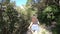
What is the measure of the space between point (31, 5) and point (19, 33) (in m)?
5.54

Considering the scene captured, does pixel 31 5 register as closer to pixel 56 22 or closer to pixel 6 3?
pixel 6 3

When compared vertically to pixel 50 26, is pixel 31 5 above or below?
above

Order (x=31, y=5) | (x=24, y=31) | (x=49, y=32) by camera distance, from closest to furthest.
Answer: (x=49, y=32) < (x=31, y=5) < (x=24, y=31)

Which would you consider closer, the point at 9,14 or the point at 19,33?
the point at 9,14

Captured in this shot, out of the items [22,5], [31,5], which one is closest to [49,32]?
[31,5]

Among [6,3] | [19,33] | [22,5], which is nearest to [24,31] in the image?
[19,33]

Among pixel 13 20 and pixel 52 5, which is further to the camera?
pixel 13 20

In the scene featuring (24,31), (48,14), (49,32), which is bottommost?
(24,31)

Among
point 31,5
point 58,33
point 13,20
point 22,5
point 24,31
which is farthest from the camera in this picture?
point 24,31

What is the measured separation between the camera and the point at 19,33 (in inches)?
838

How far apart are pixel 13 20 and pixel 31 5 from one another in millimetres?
2582

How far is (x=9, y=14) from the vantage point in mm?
17469

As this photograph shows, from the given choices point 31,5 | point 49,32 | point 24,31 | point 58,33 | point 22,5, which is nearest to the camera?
point 58,33

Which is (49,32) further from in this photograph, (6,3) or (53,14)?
(6,3)
